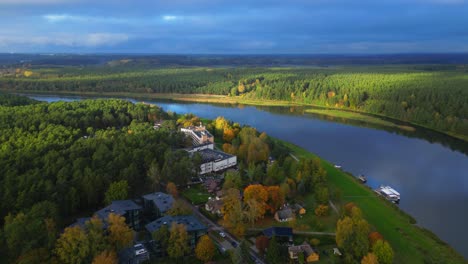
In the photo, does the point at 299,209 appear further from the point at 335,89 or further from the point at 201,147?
the point at 335,89

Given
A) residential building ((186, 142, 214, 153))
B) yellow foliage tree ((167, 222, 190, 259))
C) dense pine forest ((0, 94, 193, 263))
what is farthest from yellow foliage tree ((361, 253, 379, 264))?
residential building ((186, 142, 214, 153))

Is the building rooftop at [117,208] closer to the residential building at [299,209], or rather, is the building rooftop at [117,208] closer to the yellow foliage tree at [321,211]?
the residential building at [299,209]

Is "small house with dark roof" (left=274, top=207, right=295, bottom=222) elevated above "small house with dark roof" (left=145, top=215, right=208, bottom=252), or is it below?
below

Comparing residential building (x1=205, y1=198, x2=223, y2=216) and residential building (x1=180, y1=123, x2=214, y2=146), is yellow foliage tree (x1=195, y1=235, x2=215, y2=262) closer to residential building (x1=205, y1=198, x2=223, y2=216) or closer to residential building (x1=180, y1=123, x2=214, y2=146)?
residential building (x1=205, y1=198, x2=223, y2=216)

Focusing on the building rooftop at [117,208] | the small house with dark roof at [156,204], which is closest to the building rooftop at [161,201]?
the small house with dark roof at [156,204]

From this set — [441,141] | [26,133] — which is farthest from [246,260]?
[441,141]

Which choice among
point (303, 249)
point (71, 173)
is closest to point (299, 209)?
point (303, 249)

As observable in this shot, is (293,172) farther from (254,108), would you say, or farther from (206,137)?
(254,108)
